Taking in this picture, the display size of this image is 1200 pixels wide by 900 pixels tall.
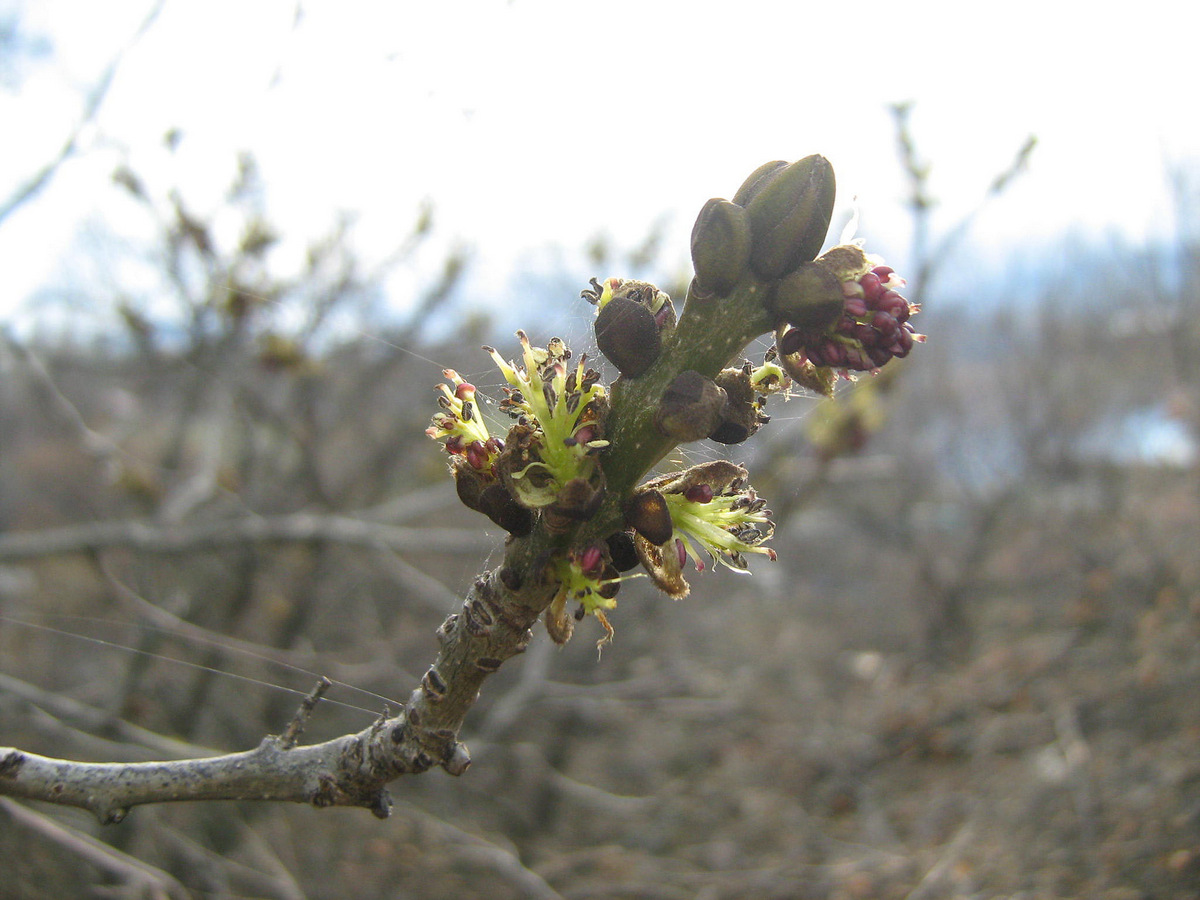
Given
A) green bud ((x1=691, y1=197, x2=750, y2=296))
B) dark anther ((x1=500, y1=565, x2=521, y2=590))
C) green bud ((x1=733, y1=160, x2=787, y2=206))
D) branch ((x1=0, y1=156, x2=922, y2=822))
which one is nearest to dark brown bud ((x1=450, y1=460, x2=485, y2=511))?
branch ((x1=0, y1=156, x2=922, y2=822))

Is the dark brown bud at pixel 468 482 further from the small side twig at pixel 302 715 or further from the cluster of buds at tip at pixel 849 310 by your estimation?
the cluster of buds at tip at pixel 849 310

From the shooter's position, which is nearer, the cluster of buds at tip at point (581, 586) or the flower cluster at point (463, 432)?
the cluster of buds at tip at point (581, 586)

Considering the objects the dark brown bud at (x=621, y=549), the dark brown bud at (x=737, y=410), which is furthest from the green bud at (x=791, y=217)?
the dark brown bud at (x=621, y=549)

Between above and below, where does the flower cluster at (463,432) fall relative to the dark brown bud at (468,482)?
above

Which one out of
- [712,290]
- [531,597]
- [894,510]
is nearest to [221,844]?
[531,597]

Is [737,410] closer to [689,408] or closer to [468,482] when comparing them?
[689,408]

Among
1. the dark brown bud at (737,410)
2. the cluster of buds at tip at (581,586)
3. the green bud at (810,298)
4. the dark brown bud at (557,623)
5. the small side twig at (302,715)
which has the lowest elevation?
the small side twig at (302,715)

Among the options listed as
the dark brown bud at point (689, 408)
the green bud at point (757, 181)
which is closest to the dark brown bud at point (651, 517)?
the dark brown bud at point (689, 408)

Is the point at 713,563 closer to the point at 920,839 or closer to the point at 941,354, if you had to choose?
the point at 920,839
